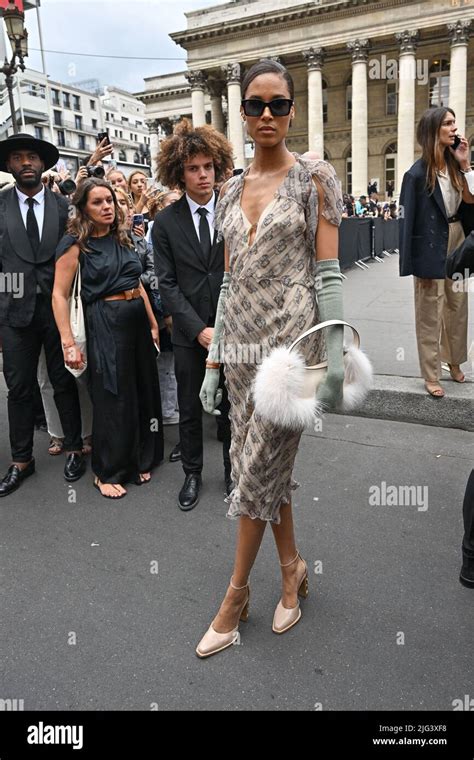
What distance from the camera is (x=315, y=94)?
4712 cm

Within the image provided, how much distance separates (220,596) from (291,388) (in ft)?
4.62

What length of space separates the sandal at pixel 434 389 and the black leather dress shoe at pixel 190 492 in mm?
2317

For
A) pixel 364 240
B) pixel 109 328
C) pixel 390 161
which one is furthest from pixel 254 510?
pixel 390 161

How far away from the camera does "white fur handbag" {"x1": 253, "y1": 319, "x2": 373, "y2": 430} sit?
206 cm

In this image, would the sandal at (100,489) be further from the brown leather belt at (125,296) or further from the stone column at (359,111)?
the stone column at (359,111)

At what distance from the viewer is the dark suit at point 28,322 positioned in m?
4.32

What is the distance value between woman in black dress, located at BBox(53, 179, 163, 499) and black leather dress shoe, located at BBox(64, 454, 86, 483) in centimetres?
22

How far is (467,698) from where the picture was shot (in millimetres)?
2213

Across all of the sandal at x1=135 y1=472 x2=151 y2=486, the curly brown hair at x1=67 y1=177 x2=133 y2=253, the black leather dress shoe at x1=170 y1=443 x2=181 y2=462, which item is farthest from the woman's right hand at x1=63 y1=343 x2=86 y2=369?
the black leather dress shoe at x1=170 y1=443 x2=181 y2=462

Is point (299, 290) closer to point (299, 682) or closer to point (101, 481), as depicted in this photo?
point (299, 682)

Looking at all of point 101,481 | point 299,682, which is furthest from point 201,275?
point 299,682

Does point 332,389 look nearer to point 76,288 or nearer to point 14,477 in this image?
point 76,288

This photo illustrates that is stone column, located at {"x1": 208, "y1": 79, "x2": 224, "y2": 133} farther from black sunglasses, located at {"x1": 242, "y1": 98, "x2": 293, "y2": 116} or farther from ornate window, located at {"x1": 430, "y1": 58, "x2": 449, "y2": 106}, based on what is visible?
black sunglasses, located at {"x1": 242, "y1": 98, "x2": 293, "y2": 116}
